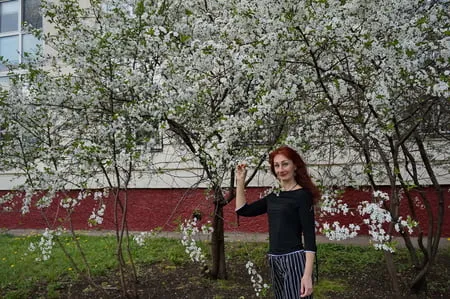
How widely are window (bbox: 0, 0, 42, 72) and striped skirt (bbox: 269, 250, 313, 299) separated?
9574 millimetres

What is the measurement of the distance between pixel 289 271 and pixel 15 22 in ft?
34.1

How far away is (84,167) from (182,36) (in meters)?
1.52

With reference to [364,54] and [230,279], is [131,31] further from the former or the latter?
[230,279]

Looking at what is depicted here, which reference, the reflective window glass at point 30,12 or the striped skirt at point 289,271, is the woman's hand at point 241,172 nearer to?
the striped skirt at point 289,271

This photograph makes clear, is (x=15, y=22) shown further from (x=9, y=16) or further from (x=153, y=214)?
(x=153, y=214)

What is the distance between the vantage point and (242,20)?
161 inches

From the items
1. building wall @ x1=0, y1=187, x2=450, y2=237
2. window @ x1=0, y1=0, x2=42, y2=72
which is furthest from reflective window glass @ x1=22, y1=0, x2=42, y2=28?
building wall @ x1=0, y1=187, x2=450, y2=237

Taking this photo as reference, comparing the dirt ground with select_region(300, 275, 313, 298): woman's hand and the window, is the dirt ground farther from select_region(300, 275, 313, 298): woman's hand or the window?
the window

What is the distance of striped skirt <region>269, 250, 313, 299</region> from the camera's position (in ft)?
10.1

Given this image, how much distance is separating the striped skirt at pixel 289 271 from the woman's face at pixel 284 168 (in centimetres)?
51

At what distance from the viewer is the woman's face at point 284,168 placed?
3.19 metres

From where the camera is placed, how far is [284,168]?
10.5ft

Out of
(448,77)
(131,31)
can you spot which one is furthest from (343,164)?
(131,31)

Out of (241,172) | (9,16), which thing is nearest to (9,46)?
(9,16)
